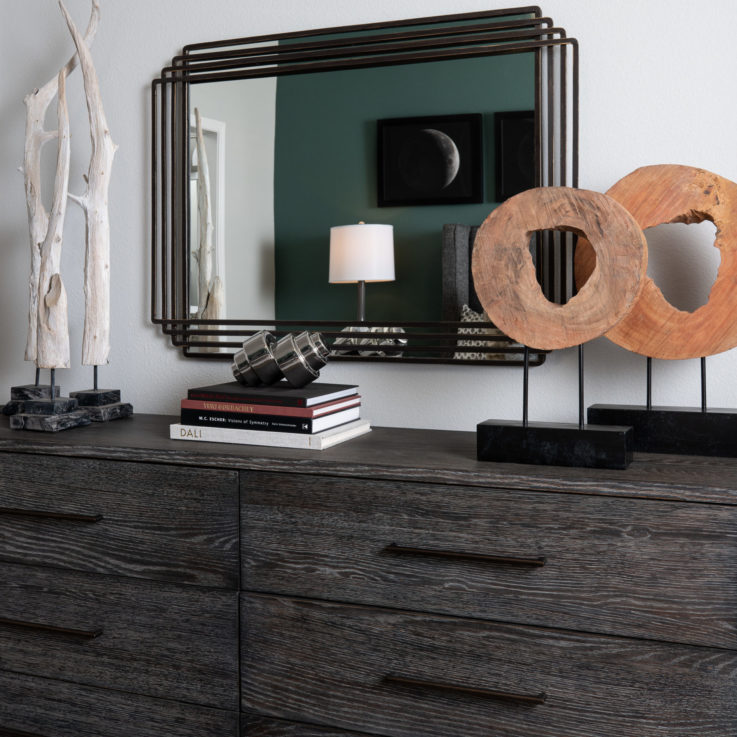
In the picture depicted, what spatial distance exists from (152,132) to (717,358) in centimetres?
134

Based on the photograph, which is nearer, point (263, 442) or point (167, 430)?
point (263, 442)

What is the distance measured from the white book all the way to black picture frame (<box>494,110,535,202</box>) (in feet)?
1.88

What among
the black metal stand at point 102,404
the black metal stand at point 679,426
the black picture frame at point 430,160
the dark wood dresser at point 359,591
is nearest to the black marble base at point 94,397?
the black metal stand at point 102,404

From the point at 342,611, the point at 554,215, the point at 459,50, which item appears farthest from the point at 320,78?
the point at 342,611

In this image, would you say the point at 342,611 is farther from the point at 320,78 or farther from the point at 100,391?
the point at 320,78

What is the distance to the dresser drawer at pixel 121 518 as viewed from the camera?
1.36 meters

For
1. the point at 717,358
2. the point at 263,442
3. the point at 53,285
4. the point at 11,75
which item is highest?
the point at 11,75

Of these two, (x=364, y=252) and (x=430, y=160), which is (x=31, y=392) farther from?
(x=430, y=160)

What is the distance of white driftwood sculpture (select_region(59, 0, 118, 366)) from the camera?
1.72m

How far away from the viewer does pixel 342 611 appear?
1288 millimetres

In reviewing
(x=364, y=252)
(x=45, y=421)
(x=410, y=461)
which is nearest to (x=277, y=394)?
(x=410, y=461)

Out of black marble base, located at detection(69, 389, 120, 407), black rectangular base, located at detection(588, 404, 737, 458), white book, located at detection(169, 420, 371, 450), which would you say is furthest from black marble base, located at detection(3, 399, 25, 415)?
black rectangular base, located at detection(588, 404, 737, 458)

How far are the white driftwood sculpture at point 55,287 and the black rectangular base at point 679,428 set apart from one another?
1107 mm

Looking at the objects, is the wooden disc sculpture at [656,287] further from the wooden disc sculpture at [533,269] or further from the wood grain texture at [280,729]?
the wood grain texture at [280,729]
